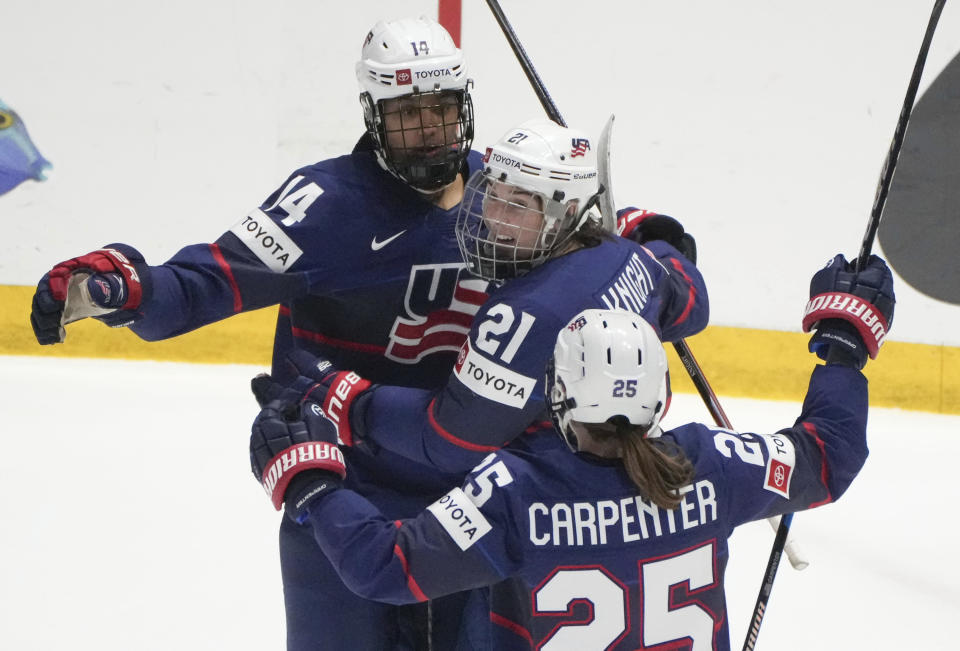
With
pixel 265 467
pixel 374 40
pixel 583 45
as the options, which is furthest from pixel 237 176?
pixel 265 467

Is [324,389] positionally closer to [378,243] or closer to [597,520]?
[378,243]

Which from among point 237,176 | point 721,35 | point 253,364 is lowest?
point 253,364

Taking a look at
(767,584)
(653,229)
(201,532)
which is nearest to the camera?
(767,584)

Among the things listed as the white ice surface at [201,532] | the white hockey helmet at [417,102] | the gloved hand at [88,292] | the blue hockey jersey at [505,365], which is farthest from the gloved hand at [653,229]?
the white ice surface at [201,532]

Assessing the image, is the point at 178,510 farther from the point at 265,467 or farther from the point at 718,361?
the point at 718,361

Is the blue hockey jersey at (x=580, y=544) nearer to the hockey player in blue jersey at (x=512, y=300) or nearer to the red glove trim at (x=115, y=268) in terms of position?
the hockey player in blue jersey at (x=512, y=300)

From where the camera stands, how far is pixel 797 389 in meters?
4.19

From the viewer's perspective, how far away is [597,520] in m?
1.33

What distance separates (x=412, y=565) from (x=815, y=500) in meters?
0.55

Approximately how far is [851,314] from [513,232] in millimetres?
512

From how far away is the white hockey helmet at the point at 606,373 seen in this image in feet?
4.33

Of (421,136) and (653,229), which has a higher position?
(421,136)

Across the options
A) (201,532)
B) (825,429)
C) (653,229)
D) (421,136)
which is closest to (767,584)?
(825,429)

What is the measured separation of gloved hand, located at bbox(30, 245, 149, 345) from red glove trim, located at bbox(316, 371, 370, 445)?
0.95 ft
